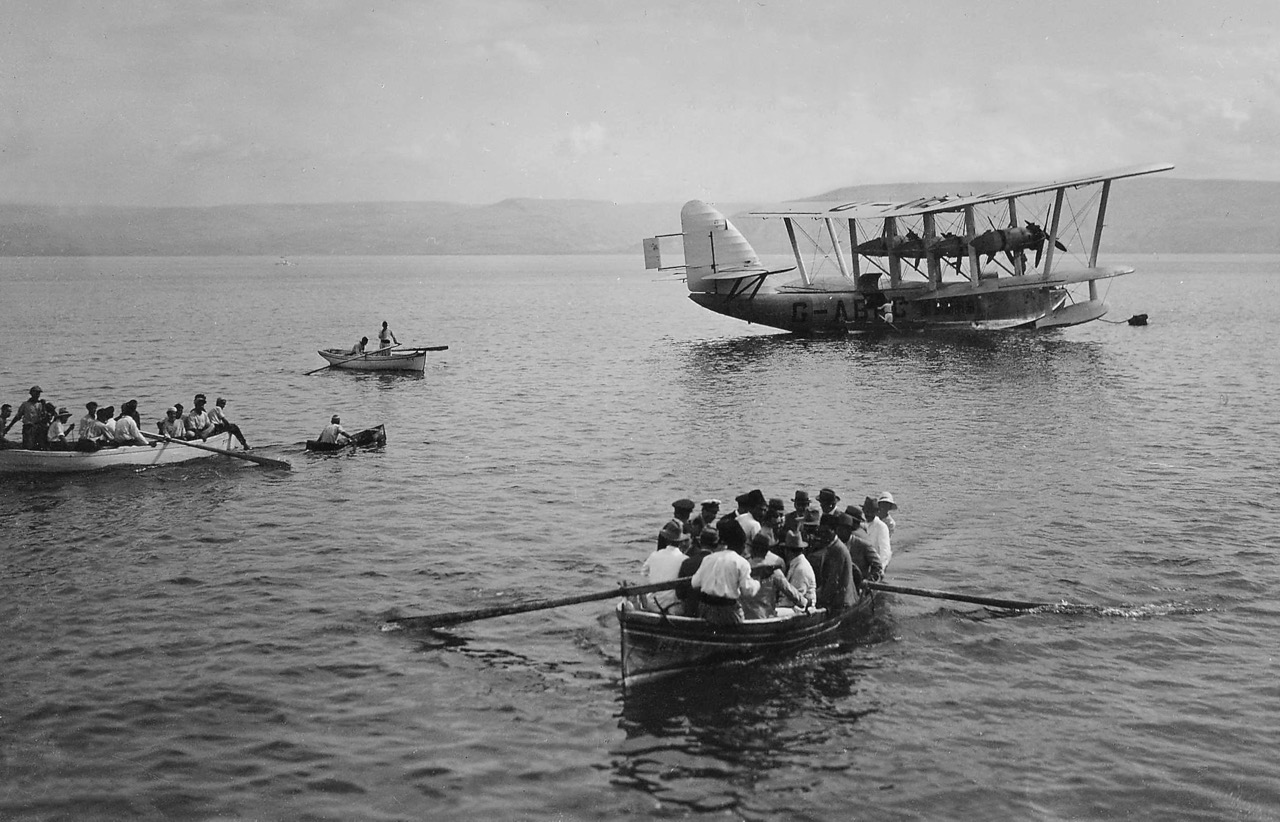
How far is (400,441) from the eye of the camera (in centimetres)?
4206

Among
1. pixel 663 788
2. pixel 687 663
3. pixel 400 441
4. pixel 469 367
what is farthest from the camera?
pixel 469 367

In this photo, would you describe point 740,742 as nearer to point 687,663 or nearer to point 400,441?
point 687,663

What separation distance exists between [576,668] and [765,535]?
4.27 metres

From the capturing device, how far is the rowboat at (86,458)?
33.3 m

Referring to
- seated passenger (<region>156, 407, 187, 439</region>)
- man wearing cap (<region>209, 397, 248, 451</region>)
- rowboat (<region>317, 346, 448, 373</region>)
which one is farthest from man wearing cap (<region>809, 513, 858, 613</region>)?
rowboat (<region>317, 346, 448, 373</region>)

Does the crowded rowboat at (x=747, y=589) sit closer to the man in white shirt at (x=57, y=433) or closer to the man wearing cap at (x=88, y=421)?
the man wearing cap at (x=88, y=421)

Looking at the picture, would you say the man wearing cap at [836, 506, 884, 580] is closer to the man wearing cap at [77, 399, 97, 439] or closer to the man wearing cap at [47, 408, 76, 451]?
the man wearing cap at [77, 399, 97, 439]

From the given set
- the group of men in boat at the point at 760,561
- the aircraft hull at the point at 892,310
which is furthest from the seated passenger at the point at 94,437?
the aircraft hull at the point at 892,310

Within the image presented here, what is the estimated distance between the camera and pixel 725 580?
17.1 meters

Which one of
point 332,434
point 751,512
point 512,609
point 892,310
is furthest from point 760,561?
point 892,310

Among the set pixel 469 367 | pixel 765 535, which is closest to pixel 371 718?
pixel 765 535

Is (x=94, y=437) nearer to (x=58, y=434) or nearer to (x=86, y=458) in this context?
(x=86, y=458)

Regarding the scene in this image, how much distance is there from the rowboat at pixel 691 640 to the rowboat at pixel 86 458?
23.1 meters

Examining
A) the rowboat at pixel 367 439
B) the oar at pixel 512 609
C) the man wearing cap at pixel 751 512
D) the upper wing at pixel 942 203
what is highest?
the upper wing at pixel 942 203
